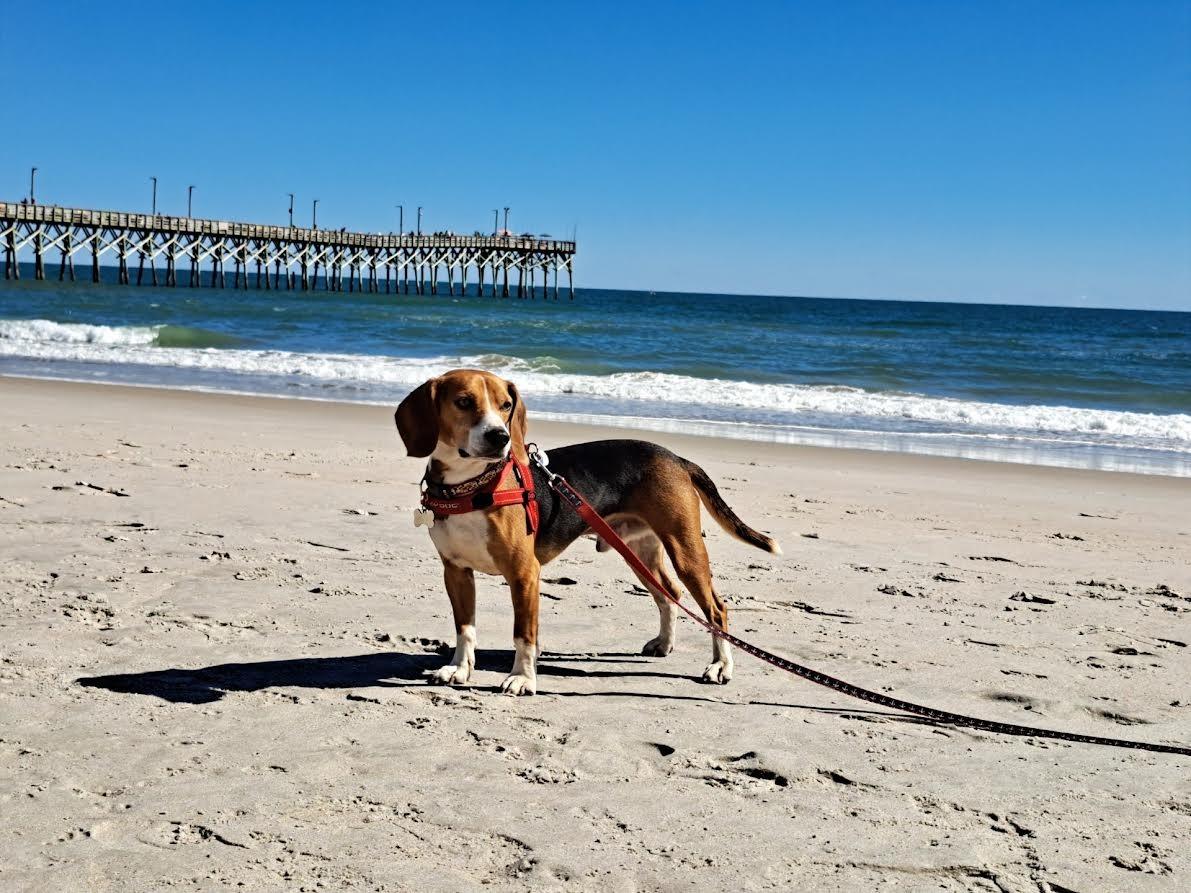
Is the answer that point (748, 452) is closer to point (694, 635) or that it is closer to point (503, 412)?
point (694, 635)

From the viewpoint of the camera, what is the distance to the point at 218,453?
977cm

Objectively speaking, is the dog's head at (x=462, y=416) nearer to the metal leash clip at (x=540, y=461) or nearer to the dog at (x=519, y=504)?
the dog at (x=519, y=504)

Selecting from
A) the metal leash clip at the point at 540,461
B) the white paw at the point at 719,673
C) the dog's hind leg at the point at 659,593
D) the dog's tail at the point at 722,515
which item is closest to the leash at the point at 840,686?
the metal leash clip at the point at 540,461

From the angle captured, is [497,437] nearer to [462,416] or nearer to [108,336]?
[462,416]

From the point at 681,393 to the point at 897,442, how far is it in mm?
6087

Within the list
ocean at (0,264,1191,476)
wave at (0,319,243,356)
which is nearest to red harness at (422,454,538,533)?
ocean at (0,264,1191,476)

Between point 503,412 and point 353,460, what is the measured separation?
5957 millimetres

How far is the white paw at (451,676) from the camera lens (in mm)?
4434

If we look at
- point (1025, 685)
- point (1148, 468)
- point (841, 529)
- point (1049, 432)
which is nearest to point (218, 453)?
point (841, 529)

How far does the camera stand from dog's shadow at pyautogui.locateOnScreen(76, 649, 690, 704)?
4148mm

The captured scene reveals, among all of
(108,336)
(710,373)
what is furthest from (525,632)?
(108,336)

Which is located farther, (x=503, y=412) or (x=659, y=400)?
(x=659, y=400)

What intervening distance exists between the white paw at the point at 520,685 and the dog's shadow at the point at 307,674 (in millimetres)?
304

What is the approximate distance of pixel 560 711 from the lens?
4160 millimetres
